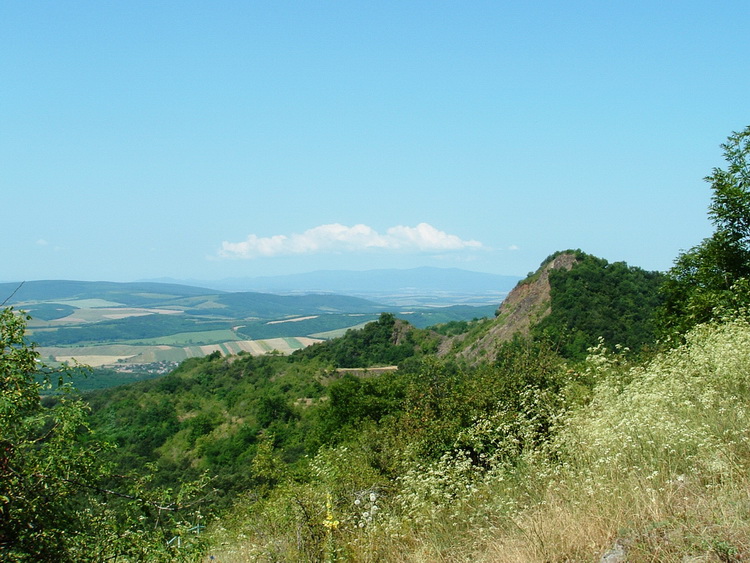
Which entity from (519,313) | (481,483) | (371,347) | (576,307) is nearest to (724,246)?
(481,483)

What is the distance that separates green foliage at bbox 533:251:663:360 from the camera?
124 ft

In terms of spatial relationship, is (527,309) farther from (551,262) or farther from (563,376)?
(563,376)

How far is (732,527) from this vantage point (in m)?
4.17

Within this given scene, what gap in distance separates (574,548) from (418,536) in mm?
2134

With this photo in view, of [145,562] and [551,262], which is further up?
A: [551,262]

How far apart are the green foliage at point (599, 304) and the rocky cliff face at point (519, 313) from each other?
1519mm

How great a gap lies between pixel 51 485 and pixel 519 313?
48.6m

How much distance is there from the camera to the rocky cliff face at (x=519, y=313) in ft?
152

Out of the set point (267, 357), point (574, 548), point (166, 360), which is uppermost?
point (574, 548)

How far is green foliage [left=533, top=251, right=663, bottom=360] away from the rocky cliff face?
1519 millimetres

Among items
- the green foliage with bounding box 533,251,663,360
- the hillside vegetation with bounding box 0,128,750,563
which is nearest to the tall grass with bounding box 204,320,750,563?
the hillside vegetation with bounding box 0,128,750,563

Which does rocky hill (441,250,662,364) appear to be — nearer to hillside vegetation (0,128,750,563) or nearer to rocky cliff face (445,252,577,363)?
rocky cliff face (445,252,577,363)

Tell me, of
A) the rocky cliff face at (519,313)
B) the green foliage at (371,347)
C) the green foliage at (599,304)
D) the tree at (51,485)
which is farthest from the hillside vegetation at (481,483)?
the green foliage at (371,347)

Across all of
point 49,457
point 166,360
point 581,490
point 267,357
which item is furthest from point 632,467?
point 166,360
